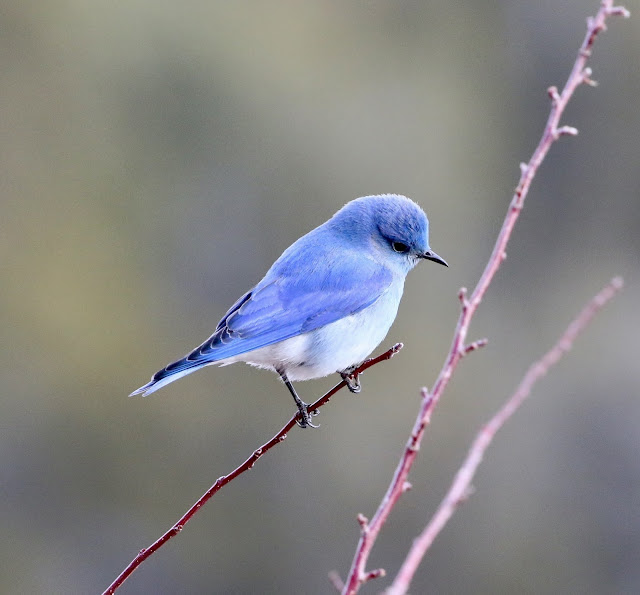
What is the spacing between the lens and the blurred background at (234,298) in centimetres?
977

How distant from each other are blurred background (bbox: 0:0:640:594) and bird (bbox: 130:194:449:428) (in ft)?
17.1

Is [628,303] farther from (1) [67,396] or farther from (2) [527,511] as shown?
(1) [67,396]

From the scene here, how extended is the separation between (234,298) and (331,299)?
238 inches

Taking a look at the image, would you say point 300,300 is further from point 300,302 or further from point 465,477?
point 465,477

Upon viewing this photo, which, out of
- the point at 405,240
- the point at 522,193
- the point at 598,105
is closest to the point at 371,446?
the point at 598,105

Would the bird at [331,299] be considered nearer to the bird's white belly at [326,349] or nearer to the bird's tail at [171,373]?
the bird's white belly at [326,349]

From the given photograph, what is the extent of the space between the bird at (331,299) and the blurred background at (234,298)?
521 cm

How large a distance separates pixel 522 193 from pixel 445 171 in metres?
9.31

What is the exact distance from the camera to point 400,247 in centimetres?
419

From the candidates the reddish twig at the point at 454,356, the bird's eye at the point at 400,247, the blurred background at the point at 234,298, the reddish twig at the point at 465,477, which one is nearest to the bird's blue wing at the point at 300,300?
the bird's eye at the point at 400,247

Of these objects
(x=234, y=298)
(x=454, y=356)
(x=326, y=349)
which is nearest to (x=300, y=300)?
(x=326, y=349)

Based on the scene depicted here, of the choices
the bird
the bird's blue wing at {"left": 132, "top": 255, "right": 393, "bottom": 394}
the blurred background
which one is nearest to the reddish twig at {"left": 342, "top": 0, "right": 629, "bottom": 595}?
the bird

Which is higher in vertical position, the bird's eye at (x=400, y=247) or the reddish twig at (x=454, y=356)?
the reddish twig at (x=454, y=356)

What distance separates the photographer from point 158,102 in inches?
417
